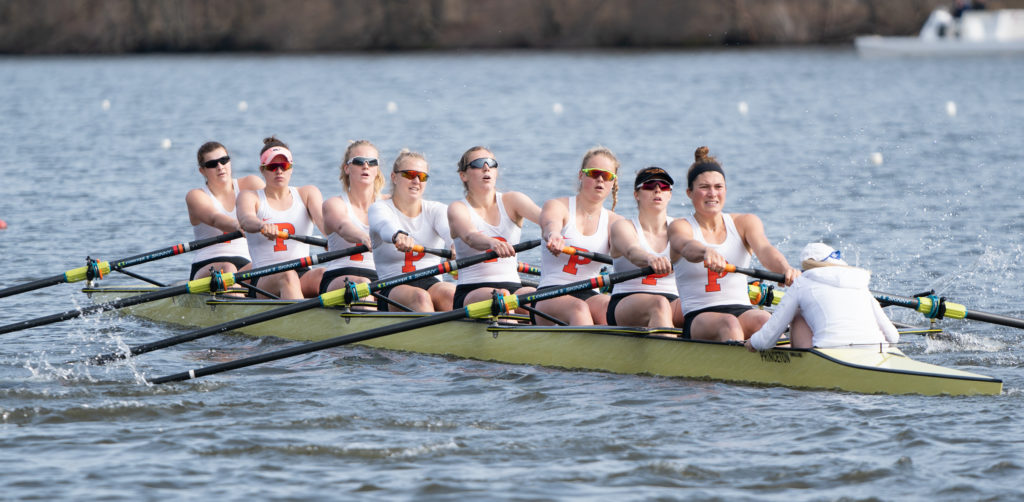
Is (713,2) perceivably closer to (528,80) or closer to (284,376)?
(528,80)

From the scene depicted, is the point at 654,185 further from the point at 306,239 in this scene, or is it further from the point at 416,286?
the point at 306,239

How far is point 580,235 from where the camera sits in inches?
337

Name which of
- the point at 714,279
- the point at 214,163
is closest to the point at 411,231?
the point at 214,163

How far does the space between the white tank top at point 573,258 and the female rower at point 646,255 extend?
26cm

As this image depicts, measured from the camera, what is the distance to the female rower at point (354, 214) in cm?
966

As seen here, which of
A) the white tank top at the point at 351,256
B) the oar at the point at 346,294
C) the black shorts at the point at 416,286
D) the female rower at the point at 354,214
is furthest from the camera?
the white tank top at the point at 351,256

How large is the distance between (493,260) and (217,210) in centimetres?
259

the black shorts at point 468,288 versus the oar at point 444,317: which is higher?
the black shorts at point 468,288

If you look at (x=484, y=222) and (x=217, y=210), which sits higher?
(x=217, y=210)

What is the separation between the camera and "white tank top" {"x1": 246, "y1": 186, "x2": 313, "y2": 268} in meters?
10.1

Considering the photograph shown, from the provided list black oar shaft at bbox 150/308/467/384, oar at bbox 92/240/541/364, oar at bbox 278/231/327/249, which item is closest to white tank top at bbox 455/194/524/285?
oar at bbox 92/240/541/364

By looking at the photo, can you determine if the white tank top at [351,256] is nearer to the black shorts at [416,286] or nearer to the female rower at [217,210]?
the black shorts at [416,286]

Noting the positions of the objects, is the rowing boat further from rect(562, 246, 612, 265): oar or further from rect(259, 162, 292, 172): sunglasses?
rect(259, 162, 292, 172): sunglasses

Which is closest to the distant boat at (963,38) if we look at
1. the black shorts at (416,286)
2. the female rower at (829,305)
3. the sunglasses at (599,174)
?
the black shorts at (416,286)
